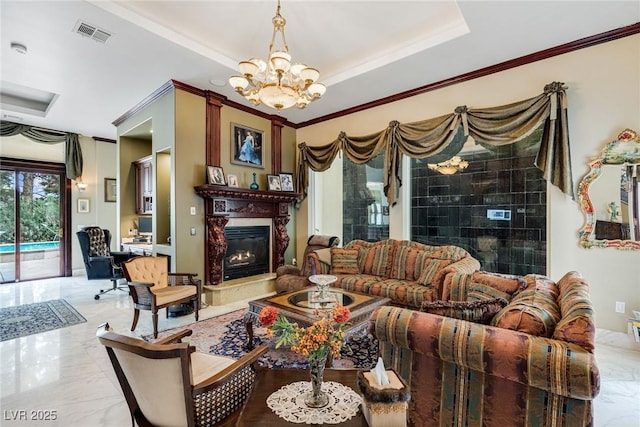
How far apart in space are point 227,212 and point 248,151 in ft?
3.82

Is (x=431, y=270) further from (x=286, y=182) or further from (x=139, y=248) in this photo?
(x=139, y=248)

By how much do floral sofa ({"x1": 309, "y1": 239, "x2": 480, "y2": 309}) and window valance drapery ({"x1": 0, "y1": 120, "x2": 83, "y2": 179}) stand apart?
581 centimetres

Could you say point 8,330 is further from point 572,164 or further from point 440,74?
point 572,164

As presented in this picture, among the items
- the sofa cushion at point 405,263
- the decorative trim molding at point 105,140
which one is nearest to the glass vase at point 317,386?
the sofa cushion at point 405,263

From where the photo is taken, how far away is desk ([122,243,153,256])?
208 inches

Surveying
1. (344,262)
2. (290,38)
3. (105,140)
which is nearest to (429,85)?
(290,38)

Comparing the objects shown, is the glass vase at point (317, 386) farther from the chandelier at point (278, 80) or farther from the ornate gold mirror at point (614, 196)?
the ornate gold mirror at point (614, 196)

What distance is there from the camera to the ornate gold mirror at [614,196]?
9.69ft

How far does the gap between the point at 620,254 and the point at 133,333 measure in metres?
5.25

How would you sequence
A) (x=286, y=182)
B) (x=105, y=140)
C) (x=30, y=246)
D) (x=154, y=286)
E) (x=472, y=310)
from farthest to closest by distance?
(x=105, y=140), (x=30, y=246), (x=286, y=182), (x=154, y=286), (x=472, y=310)

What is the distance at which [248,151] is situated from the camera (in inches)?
203

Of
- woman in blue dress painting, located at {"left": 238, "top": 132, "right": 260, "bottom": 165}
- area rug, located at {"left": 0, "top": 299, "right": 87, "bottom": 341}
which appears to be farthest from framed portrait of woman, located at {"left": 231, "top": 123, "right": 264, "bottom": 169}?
area rug, located at {"left": 0, "top": 299, "right": 87, "bottom": 341}

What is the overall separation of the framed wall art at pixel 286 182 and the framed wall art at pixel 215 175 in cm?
123

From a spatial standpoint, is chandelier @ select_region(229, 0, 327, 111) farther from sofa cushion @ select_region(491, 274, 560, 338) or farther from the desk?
the desk
